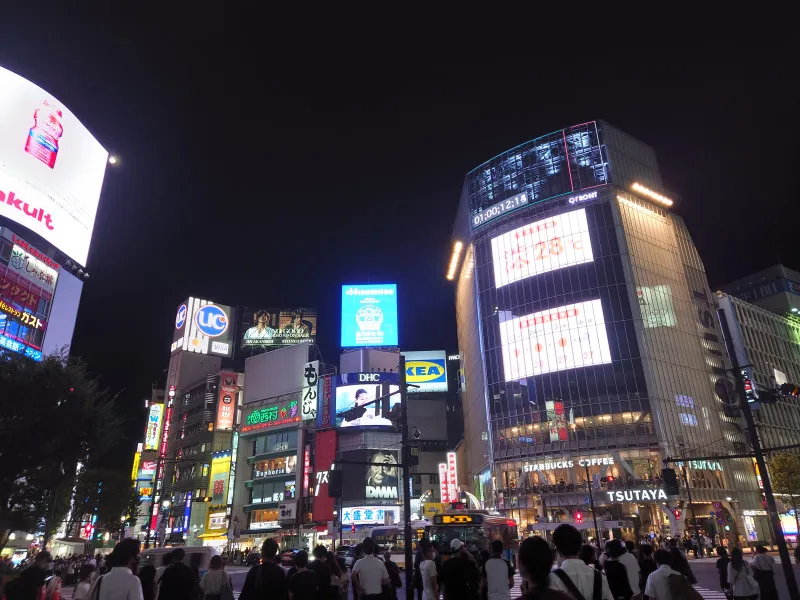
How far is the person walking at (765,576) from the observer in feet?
36.2

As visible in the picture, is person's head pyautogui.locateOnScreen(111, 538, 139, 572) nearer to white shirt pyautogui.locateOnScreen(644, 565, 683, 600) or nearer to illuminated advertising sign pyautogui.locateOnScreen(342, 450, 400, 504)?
white shirt pyautogui.locateOnScreen(644, 565, 683, 600)

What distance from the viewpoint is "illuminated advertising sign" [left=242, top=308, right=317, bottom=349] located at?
9244 cm

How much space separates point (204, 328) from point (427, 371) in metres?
41.6

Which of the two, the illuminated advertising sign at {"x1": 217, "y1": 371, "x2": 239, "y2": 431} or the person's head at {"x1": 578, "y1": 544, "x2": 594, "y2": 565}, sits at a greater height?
the illuminated advertising sign at {"x1": 217, "y1": 371, "x2": 239, "y2": 431}

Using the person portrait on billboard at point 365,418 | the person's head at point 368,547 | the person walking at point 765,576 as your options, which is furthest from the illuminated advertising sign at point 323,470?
the person walking at point 765,576

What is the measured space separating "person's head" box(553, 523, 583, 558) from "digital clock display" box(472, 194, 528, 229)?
233 feet

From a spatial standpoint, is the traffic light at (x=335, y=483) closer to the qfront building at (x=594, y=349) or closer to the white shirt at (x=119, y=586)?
the white shirt at (x=119, y=586)

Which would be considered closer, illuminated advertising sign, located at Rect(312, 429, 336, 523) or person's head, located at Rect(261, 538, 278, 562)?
person's head, located at Rect(261, 538, 278, 562)

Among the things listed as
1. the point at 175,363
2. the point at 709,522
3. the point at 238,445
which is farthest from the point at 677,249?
the point at 175,363

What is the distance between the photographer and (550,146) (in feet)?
243

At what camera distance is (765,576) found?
1106 cm

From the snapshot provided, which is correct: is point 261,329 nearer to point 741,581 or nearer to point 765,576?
point 765,576

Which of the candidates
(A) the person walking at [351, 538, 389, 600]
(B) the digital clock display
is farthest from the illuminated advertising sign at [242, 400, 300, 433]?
(A) the person walking at [351, 538, 389, 600]

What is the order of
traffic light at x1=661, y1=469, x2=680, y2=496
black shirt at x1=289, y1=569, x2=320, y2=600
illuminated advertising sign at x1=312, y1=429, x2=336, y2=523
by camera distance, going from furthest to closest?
illuminated advertising sign at x1=312, y1=429, x2=336, y2=523, traffic light at x1=661, y1=469, x2=680, y2=496, black shirt at x1=289, y1=569, x2=320, y2=600
